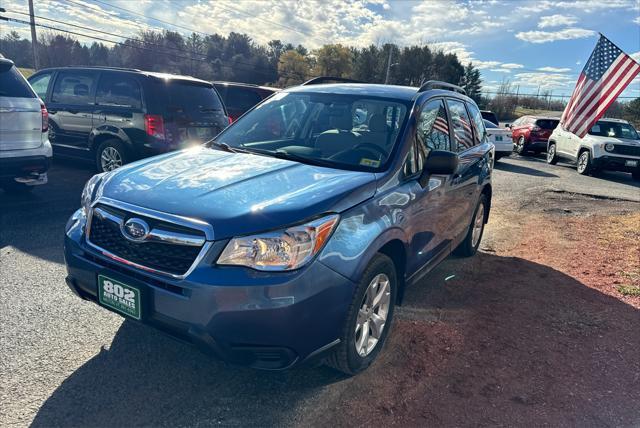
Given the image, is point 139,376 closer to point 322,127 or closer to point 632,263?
point 322,127

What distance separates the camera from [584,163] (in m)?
14.7

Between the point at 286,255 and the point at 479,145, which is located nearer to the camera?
the point at 286,255

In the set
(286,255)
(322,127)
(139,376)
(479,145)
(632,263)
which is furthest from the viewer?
(632,263)

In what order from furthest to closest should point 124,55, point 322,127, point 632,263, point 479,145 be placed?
point 124,55
point 632,263
point 479,145
point 322,127

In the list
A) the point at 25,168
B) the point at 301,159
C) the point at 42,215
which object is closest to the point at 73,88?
the point at 25,168

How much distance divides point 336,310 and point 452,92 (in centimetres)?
298

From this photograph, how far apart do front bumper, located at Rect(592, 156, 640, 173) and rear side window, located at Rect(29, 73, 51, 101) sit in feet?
47.6

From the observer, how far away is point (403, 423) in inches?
98.6

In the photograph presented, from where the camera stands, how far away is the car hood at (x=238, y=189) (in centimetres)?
234

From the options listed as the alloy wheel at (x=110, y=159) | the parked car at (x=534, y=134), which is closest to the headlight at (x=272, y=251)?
the alloy wheel at (x=110, y=159)

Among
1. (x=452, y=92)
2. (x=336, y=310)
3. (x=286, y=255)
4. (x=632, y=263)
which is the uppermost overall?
(x=452, y=92)

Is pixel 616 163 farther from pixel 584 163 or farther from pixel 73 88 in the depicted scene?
pixel 73 88

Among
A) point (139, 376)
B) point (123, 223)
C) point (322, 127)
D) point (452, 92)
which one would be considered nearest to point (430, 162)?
point (322, 127)

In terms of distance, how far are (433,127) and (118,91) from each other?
5458 mm
